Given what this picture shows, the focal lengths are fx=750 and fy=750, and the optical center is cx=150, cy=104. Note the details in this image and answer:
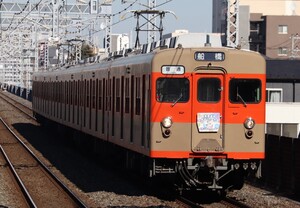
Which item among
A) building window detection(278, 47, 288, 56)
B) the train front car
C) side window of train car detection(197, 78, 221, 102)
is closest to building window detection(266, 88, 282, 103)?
the train front car

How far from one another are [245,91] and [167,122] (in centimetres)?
148

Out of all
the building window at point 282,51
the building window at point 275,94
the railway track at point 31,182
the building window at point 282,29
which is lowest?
the railway track at point 31,182

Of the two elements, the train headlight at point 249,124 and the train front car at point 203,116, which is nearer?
the train front car at point 203,116

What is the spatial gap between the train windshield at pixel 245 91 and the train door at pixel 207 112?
0.21m

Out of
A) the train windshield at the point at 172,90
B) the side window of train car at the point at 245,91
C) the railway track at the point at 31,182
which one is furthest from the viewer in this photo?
the railway track at the point at 31,182

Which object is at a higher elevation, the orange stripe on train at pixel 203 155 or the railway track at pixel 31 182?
the orange stripe on train at pixel 203 155

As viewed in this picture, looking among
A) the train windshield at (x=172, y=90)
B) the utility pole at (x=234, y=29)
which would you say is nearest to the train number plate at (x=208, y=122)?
the train windshield at (x=172, y=90)

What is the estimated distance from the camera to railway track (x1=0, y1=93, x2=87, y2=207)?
13359 millimetres

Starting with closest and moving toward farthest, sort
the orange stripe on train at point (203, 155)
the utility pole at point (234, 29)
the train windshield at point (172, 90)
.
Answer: the orange stripe on train at point (203, 155)
the train windshield at point (172, 90)
the utility pole at point (234, 29)

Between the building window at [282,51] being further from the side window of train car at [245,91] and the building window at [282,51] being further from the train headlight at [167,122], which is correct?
the train headlight at [167,122]

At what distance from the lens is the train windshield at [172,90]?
1263 cm

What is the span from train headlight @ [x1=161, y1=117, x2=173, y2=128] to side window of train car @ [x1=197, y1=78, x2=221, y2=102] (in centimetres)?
62

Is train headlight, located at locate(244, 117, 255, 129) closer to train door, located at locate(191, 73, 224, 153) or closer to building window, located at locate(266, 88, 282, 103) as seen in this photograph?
train door, located at locate(191, 73, 224, 153)

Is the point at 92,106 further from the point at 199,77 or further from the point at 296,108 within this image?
the point at 296,108
